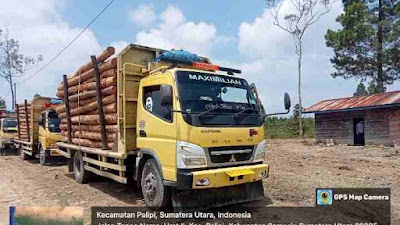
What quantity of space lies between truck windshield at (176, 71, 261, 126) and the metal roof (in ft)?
53.6

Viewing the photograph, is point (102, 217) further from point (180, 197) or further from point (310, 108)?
point (310, 108)

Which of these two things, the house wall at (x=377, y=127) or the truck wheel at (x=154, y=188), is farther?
the house wall at (x=377, y=127)

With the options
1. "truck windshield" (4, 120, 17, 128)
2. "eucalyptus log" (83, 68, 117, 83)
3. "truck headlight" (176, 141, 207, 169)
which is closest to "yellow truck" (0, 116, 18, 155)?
"truck windshield" (4, 120, 17, 128)

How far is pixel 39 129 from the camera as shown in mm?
15023

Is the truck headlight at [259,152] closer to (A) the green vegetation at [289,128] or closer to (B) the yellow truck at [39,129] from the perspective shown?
(B) the yellow truck at [39,129]

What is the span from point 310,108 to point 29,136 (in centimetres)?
2035

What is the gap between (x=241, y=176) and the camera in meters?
5.86

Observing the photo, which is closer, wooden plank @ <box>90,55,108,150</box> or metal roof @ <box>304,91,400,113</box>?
wooden plank @ <box>90,55,108,150</box>

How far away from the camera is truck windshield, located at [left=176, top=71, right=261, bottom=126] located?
582 centimetres

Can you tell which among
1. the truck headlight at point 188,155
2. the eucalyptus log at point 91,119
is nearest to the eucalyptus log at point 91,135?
the eucalyptus log at point 91,119

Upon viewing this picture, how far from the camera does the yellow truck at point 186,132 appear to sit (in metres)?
5.62

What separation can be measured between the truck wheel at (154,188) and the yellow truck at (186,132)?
0.06 ft

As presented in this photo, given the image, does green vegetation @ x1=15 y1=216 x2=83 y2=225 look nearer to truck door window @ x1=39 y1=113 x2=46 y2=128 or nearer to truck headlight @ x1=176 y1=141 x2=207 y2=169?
truck headlight @ x1=176 y1=141 x2=207 y2=169

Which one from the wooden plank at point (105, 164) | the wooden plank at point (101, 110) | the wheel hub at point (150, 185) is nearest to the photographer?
the wheel hub at point (150, 185)
